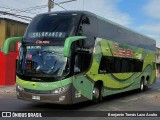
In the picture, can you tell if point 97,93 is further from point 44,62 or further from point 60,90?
point 44,62

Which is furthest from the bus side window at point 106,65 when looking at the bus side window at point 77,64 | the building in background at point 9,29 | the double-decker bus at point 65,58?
the building in background at point 9,29

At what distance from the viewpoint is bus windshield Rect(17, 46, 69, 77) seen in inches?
486

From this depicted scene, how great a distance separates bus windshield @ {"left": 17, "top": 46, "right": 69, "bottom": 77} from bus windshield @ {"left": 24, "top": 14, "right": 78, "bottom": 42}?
1.68 feet

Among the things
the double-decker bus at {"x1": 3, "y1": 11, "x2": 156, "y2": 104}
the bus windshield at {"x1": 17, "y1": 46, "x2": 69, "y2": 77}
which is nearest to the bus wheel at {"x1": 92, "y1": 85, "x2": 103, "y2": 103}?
the double-decker bus at {"x1": 3, "y1": 11, "x2": 156, "y2": 104}

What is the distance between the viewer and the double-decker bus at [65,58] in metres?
12.3

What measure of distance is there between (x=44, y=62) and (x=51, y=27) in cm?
153

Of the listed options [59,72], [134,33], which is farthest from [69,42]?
[134,33]

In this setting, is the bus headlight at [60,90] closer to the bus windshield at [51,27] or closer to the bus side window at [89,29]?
the bus windshield at [51,27]

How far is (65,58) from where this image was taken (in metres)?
12.4

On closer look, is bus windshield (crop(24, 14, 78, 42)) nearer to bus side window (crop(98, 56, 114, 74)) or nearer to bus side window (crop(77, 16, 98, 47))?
bus side window (crop(77, 16, 98, 47))

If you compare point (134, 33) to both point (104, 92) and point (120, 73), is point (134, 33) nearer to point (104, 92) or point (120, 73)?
point (120, 73)

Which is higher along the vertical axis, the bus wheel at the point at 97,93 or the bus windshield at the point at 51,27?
the bus windshield at the point at 51,27

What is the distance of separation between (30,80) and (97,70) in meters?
3.42

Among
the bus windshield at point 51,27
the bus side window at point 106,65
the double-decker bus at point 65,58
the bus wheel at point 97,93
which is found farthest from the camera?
the bus side window at point 106,65
